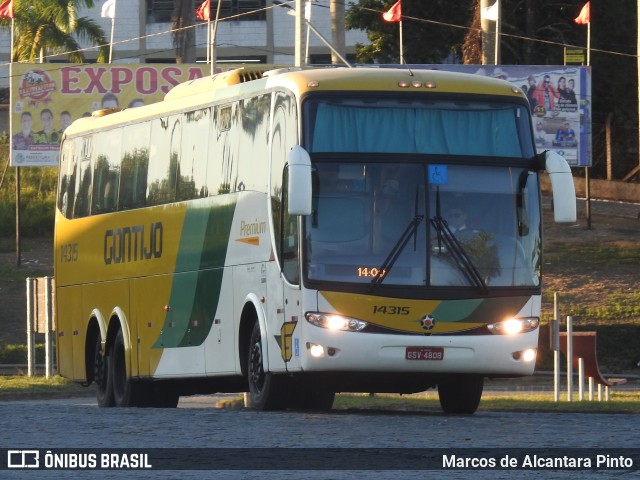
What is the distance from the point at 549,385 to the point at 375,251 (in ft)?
52.0

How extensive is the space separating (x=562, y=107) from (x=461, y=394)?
2726 centimetres

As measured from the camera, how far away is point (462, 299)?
16547mm

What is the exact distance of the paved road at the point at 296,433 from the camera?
11.1 metres

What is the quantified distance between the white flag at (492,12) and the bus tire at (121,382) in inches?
857

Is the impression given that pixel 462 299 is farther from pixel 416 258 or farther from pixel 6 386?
pixel 6 386

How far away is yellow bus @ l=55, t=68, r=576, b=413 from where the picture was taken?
644 inches

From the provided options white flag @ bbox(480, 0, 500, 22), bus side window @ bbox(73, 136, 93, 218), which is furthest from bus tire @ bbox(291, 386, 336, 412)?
white flag @ bbox(480, 0, 500, 22)

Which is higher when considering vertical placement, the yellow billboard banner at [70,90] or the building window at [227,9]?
the building window at [227,9]

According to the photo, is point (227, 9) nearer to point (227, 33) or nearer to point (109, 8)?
point (227, 33)

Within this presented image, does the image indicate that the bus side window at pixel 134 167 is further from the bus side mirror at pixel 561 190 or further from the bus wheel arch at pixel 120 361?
the bus side mirror at pixel 561 190

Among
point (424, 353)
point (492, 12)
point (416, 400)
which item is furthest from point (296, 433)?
point (492, 12)

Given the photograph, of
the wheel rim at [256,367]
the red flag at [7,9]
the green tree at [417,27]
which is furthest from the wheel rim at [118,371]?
the green tree at [417,27]

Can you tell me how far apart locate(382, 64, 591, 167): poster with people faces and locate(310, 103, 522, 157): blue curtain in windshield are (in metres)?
27.3

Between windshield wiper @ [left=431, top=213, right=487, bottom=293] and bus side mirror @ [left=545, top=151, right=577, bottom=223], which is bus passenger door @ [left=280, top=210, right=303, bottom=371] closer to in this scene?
windshield wiper @ [left=431, top=213, right=487, bottom=293]
